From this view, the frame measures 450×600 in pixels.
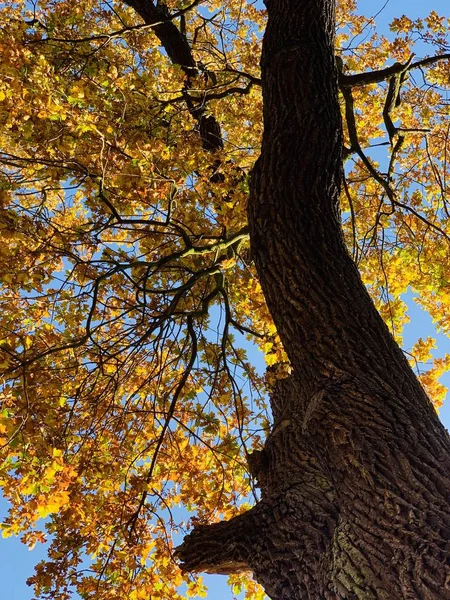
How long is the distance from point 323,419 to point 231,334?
2431 millimetres

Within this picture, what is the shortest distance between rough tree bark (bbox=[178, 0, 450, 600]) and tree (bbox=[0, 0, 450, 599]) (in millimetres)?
12

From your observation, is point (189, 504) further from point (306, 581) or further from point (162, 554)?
point (306, 581)

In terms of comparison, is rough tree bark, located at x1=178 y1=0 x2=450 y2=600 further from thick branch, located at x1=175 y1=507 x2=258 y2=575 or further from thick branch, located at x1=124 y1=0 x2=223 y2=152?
thick branch, located at x1=124 y1=0 x2=223 y2=152

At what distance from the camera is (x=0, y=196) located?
12.1 ft

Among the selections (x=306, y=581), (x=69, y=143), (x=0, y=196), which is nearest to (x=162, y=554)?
(x=306, y=581)

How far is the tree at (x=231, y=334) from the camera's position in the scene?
2.46 meters

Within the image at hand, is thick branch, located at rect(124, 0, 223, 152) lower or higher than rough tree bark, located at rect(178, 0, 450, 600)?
higher

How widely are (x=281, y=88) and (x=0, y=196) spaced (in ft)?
7.50

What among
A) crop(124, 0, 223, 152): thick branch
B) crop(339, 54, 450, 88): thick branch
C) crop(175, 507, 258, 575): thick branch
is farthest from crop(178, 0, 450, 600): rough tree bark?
crop(124, 0, 223, 152): thick branch

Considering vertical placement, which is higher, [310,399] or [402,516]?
[310,399]

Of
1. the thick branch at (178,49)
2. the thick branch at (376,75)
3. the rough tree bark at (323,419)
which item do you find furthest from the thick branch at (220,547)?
the thick branch at (178,49)

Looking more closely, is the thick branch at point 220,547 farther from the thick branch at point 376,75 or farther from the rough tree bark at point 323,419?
the thick branch at point 376,75

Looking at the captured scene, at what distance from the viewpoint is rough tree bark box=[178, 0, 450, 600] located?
7.10 ft

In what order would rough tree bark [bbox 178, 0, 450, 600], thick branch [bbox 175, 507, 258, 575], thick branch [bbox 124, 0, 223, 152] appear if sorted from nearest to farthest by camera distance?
rough tree bark [bbox 178, 0, 450, 600]
thick branch [bbox 175, 507, 258, 575]
thick branch [bbox 124, 0, 223, 152]
